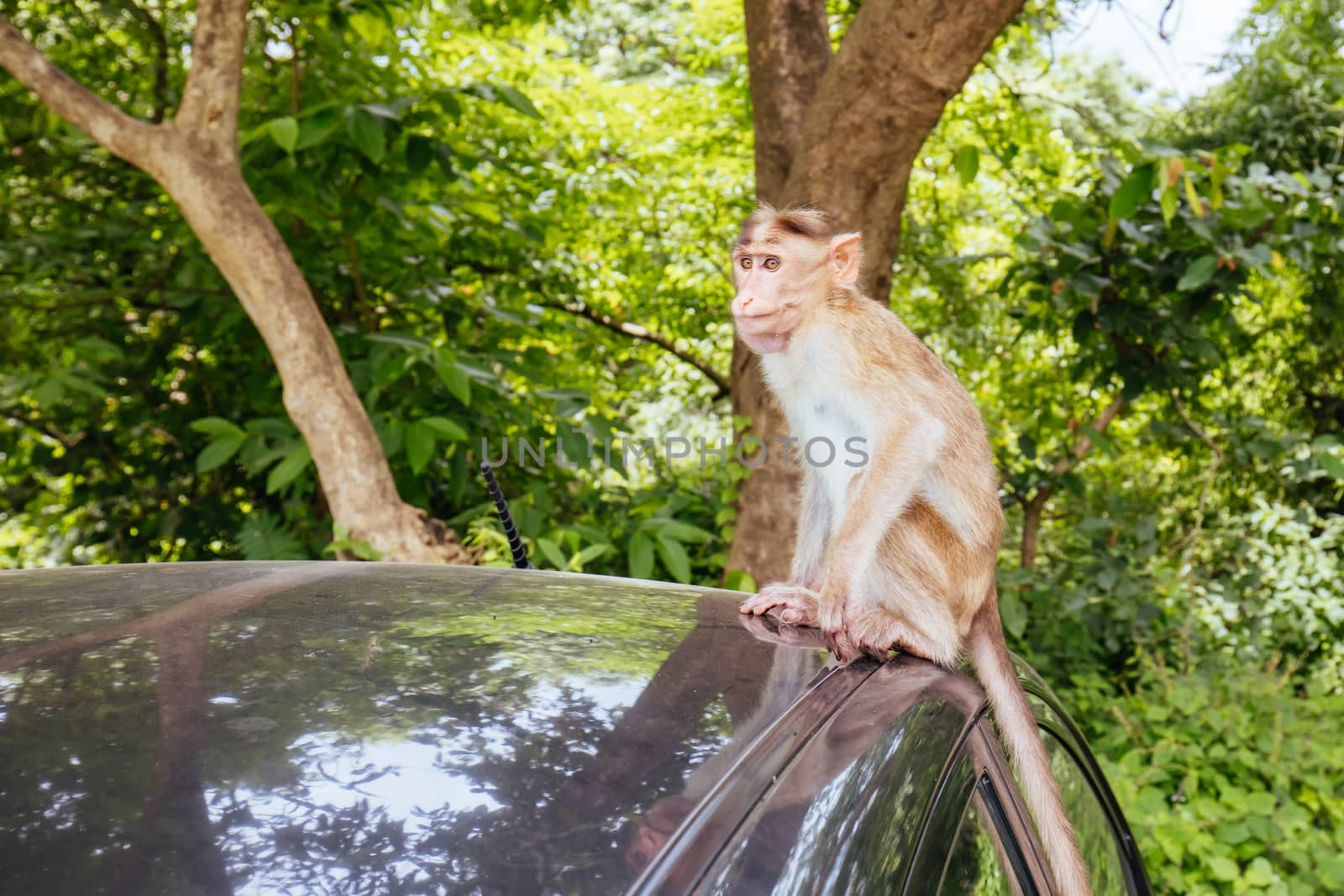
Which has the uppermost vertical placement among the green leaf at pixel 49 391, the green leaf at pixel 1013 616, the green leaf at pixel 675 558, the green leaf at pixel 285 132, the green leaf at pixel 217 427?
the green leaf at pixel 285 132

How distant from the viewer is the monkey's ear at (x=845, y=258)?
258cm

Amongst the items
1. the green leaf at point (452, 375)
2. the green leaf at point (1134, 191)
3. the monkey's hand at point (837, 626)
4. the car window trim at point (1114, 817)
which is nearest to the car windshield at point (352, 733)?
the monkey's hand at point (837, 626)

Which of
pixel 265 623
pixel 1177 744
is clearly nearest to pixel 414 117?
pixel 265 623

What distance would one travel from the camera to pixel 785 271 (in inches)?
101

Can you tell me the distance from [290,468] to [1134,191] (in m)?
2.85

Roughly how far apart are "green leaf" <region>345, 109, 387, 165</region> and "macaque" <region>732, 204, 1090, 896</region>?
1.40 m

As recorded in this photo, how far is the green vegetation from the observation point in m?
3.91

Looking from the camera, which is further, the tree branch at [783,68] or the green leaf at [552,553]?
the tree branch at [783,68]

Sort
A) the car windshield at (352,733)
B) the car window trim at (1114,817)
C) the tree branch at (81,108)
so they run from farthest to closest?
the tree branch at (81,108) < the car window trim at (1114,817) < the car windshield at (352,733)

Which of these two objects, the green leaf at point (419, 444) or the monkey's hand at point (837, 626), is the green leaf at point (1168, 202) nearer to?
the monkey's hand at point (837, 626)

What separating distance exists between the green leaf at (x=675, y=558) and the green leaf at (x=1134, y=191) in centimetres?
179

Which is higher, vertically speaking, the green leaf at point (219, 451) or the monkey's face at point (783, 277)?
the monkey's face at point (783, 277)

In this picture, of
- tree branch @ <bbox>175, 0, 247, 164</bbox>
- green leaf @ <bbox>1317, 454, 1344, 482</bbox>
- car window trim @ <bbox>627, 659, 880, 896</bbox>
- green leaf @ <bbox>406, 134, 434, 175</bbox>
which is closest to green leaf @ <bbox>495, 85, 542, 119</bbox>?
green leaf @ <bbox>406, 134, 434, 175</bbox>

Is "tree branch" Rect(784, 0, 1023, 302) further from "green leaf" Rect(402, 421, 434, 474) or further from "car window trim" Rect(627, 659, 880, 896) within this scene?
"car window trim" Rect(627, 659, 880, 896)
